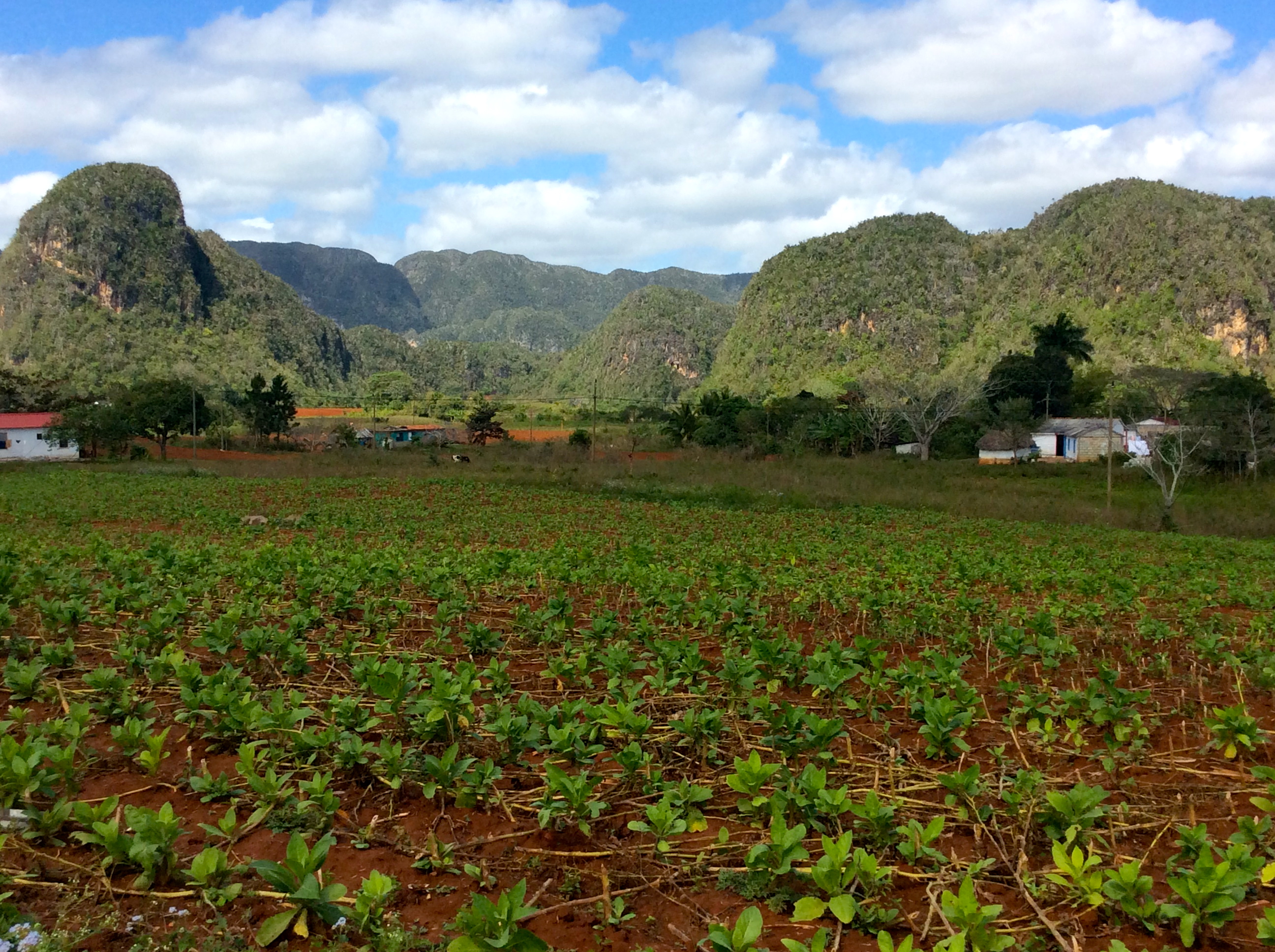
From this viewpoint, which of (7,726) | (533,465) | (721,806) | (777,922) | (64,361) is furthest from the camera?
(64,361)

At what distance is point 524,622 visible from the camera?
6555mm

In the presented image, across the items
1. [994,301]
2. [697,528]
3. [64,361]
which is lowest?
[697,528]

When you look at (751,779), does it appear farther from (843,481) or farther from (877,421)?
(877,421)

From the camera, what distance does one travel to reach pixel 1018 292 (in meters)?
90.6

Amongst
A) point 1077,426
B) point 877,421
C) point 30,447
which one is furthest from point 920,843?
point 30,447

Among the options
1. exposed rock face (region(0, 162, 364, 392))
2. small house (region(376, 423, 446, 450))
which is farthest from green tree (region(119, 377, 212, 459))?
exposed rock face (region(0, 162, 364, 392))

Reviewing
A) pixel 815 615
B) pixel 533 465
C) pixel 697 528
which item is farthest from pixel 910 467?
pixel 815 615

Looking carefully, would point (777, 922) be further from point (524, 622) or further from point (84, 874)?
point (524, 622)

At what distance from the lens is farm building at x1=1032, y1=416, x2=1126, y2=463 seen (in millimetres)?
46906

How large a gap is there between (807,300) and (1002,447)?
52.9m

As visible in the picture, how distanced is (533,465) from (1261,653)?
101 ft

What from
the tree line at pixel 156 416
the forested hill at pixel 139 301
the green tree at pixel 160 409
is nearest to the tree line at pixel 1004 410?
the tree line at pixel 156 416

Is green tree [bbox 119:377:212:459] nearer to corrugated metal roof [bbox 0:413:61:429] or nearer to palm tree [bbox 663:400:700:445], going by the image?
corrugated metal roof [bbox 0:413:61:429]

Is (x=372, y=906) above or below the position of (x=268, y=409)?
below
